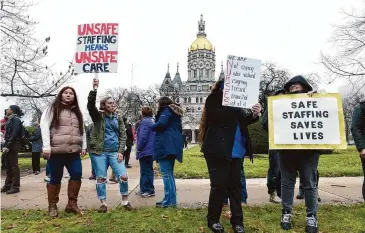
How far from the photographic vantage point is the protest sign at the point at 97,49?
6.19m

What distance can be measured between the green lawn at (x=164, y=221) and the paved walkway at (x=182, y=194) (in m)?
0.64

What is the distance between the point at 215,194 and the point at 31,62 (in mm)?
9460

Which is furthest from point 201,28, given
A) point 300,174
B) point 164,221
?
point 164,221

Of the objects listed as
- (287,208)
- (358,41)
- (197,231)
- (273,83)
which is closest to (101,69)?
(197,231)

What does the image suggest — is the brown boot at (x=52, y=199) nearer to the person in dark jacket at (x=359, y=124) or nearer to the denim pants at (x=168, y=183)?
the denim pants at (x=168, y=183)

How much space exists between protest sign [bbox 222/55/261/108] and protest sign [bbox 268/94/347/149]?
410 millimetres

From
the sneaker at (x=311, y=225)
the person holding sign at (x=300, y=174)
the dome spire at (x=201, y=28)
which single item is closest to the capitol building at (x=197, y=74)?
the dome spire at (x=201, y=28)

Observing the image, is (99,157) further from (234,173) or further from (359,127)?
(359,127)

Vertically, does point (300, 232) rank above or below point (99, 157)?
below

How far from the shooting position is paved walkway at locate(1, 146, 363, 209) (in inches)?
245

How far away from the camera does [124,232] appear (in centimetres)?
Answer: 436

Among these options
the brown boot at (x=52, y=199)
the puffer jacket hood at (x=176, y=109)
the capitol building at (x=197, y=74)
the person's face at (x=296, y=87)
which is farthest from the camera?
the capitol building at (x=197, y=74)

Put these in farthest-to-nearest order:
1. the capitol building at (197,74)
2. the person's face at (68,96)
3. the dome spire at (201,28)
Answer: the dome spire at (201,28) < the capitol building at (197,74) < the person's face at (68,96)

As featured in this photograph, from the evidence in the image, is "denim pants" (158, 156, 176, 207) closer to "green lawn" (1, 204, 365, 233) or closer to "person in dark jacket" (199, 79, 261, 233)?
"green lawn" (1, 204, 365, 233)
